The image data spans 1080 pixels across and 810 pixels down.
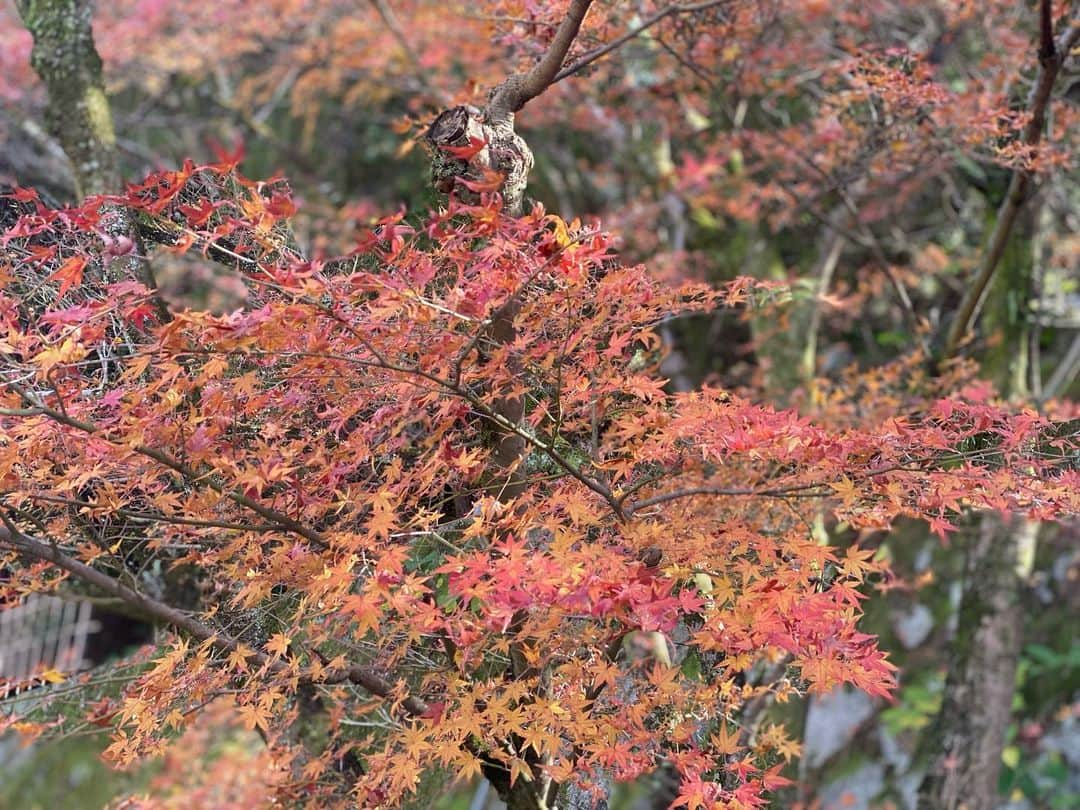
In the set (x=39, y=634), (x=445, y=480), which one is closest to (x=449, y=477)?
(x=445, y=480)

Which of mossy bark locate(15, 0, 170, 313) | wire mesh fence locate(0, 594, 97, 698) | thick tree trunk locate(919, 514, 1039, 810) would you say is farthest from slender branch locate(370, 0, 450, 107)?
wire mesh fence locate(0, 594, 97, 698)

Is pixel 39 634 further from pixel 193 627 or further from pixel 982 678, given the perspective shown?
pixel 982 678

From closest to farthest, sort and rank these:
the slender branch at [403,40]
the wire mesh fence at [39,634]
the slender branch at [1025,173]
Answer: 1. the slender branch at [1025,173]
2. the slender branch at [403,40]
3. the wire mesh fence at [39,634]

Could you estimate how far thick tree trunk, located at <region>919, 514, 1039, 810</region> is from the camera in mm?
5809

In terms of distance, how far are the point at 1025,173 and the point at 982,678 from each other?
3181 mm

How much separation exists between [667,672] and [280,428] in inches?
57.0

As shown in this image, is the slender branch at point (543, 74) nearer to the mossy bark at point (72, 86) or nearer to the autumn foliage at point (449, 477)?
the autumn foliage at point (449, 477)

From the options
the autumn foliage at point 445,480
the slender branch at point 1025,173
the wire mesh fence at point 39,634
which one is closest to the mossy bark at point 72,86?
the autumn foliage at point 445,480

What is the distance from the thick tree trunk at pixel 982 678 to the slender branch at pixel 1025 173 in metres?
1.59

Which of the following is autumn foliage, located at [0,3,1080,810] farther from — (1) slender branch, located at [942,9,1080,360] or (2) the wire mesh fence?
(2) the wire mesh fence

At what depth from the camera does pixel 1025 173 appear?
4.48 m

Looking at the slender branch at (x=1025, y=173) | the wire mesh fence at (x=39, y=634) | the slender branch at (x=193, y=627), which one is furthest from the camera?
the wire mesh fence at (x=39, y=634)

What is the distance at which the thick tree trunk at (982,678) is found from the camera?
581 cm

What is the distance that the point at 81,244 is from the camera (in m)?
2.84
